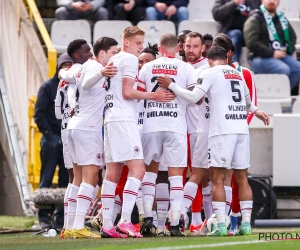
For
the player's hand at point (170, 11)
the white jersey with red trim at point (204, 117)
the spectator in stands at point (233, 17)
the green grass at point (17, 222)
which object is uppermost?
the player's hand at point (170, 11)

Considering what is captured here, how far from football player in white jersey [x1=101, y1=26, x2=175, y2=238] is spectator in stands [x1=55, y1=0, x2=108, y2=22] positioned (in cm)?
684

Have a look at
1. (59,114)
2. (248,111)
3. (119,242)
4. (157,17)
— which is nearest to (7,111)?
(157,17)

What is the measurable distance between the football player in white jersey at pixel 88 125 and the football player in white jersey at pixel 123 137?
0.23m

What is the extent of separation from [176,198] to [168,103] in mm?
924

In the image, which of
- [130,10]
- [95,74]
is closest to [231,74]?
[95,74]

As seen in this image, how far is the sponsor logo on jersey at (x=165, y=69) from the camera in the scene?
10.8 m

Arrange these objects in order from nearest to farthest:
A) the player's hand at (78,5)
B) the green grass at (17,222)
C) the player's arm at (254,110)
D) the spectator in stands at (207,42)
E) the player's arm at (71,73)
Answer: the player's arm at (254,110), the player's arm at (71,73), the spectator in stands at (207,42), the green grass at (17,222), the player's hand at (78,5)

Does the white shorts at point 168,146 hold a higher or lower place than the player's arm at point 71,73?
lower

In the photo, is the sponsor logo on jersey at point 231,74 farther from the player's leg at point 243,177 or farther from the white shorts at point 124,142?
the white shorts at point 124,142

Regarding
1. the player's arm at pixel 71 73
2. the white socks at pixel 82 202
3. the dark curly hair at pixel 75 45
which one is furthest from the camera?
the dark curly hair at pixel 75 45

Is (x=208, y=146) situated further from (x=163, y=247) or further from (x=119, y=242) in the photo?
(x=163, y=247)

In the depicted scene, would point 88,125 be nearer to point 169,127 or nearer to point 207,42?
point 169,127

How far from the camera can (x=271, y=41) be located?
52.7 ft

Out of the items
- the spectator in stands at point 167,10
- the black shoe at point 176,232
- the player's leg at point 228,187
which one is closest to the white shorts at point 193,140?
the player's leg at point 228,187
